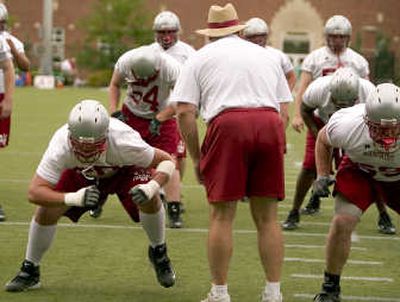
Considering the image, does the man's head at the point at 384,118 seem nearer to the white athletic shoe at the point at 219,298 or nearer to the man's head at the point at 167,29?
the white athletic shoe at the point at 219,298

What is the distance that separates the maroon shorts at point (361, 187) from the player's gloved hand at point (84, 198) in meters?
1.38

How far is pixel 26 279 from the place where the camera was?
6.06 meters

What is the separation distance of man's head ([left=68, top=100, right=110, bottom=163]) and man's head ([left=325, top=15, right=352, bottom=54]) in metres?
3.74

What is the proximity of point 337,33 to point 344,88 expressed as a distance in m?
1.47

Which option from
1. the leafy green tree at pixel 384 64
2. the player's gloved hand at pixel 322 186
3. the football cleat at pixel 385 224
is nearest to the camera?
the player's gloved hand at pixel 322 186

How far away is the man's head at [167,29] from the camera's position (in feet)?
30.9

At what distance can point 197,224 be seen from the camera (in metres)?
8.70

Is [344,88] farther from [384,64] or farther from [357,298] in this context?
[384,64]

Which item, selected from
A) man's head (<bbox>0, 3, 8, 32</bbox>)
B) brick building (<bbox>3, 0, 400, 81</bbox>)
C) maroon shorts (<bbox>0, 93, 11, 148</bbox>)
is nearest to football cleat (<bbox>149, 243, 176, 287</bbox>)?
maroon shorts (<bbox>0, 93, 11, 148</bbox>)

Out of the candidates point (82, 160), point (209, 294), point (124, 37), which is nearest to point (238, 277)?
point (209, 294)

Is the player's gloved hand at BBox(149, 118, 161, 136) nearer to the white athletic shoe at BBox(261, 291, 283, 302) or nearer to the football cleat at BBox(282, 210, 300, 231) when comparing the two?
the football cleat at BBox(282, 210, 300, 231)

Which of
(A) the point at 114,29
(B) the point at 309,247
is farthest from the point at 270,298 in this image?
(A) the point at 114,29

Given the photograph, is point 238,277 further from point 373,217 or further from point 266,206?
point 373,217

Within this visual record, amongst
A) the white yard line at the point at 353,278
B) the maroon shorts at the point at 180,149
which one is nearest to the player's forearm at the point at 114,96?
the maroon shorts at the point at 180,149
